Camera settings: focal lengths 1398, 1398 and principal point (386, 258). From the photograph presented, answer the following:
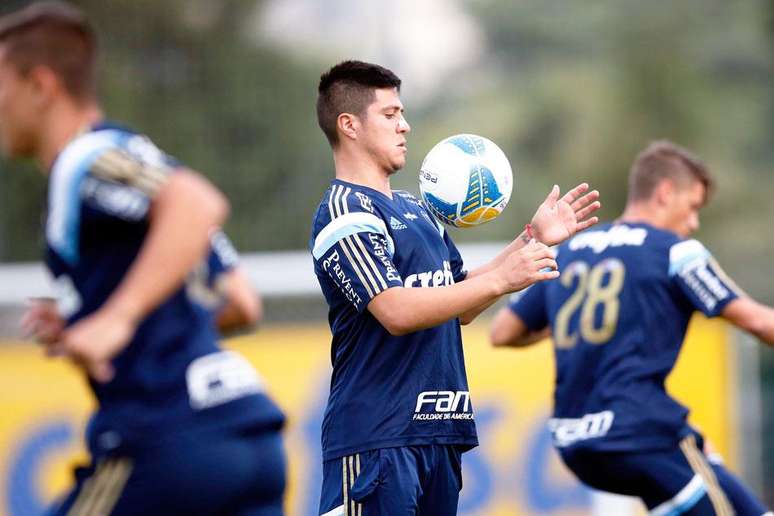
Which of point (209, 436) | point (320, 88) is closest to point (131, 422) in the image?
point (209, 436)

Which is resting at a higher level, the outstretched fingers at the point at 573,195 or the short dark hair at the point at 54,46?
the short dark hair at the point at 54,46

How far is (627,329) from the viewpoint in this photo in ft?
22.9

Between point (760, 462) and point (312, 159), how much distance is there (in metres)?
8.88

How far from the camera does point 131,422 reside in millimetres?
4047

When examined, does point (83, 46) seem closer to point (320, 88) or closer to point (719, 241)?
point (320, 88)

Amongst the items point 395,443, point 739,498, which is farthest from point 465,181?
point 739,498

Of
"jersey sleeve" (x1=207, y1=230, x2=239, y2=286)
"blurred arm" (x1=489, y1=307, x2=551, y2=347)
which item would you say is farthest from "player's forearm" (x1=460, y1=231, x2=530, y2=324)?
"blurred arm" (x1=489, y1=307, x2=551, y2=347)

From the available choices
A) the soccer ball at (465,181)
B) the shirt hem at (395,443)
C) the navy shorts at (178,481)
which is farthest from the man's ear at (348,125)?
the navy shorts at (178,481)

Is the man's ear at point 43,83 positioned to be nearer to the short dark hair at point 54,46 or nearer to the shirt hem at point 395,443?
the short dark hair at point 54,46

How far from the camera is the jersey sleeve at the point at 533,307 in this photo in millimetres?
7387

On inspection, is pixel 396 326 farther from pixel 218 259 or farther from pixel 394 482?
pixel 218 259

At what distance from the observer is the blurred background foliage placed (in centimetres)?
1816

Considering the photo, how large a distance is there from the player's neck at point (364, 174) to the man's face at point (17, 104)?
5.33ft

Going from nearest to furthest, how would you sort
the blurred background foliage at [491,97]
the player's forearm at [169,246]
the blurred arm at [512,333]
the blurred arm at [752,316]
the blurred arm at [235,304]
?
the player's forearm at [169,246], the blurred arm at [235,304], the blurred arm at [752,316], the blurred arm at [512,333], the blurred background foliage at [491,97]
